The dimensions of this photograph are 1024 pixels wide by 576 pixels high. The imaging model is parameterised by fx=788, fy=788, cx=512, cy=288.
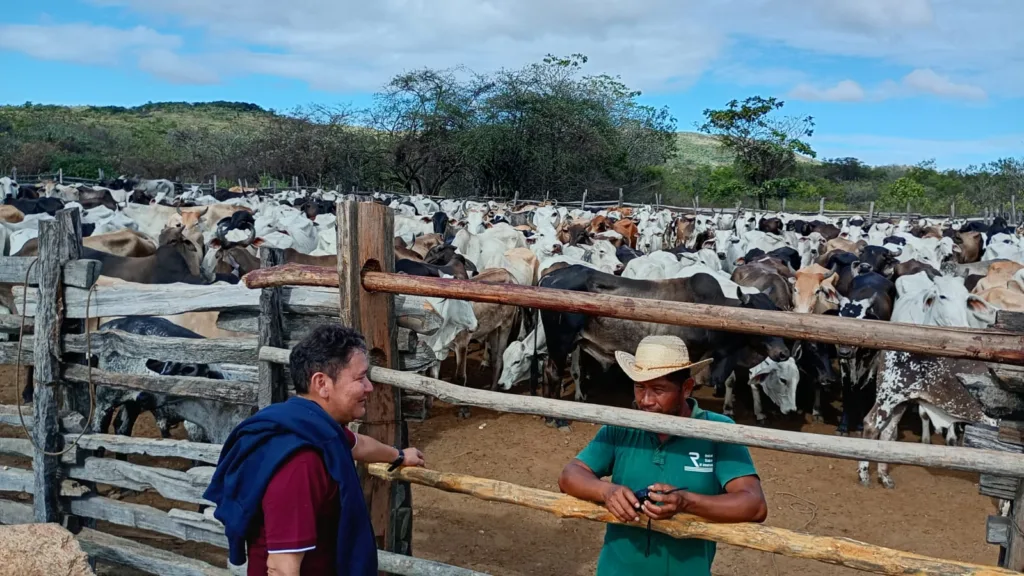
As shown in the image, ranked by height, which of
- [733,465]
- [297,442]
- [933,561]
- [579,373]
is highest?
[297,442]

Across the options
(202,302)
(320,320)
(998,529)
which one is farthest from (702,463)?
(202,302)

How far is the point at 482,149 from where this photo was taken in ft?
129

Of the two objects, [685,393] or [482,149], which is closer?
[685,393]

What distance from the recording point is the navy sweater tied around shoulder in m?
2.46

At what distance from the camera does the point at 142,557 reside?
474 centimetres

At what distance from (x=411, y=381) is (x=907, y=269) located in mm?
11831

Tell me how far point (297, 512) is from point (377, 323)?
5.19 ft

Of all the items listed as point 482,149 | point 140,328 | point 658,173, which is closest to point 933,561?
point 140,328

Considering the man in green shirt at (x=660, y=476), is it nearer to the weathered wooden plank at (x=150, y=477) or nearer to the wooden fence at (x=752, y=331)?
the wooden fence at (x=752, y=331)

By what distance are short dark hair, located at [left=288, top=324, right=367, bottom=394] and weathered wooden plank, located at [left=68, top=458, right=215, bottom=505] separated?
223cm

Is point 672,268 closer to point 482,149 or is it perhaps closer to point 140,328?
point 140,328

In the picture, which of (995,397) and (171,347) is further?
(171,347)

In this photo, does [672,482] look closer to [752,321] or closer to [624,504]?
[624,504]

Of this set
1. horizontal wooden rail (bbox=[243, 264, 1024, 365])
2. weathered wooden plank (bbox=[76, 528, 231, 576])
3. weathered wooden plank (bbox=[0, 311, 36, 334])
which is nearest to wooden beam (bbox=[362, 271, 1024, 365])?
horizontal wooden rail (bbox=[243, 264, 1024, 365])
